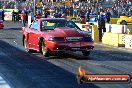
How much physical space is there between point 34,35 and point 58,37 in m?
1.81

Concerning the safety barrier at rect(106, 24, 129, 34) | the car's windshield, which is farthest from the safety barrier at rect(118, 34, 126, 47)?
the car's windshield

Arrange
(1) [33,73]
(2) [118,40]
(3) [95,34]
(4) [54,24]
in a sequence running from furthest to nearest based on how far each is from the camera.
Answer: (3) [95,34], (2) [118,40], (4) [54,24], (1) [33,73]

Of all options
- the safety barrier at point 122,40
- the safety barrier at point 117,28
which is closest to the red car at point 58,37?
the safety barrier at point 122,40

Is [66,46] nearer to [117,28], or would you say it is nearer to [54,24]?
[54,24]

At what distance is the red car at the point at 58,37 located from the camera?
15.0 m

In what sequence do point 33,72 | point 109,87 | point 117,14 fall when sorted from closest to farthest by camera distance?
1. point 109,87
2. point 33,72
3. point 117,14

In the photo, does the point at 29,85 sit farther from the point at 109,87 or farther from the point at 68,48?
the point at 68,48

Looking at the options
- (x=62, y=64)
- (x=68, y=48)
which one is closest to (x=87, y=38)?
(x=68, y=48)

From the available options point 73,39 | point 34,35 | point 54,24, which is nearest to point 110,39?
point 34,35

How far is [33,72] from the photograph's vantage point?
38.9 ft

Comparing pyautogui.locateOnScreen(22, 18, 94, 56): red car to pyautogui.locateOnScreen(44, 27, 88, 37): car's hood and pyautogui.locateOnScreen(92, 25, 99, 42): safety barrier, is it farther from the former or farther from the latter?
pyautogui.locateOnScreen(92, 25, 99, 42): safety barrier

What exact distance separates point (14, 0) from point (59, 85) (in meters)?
60.2

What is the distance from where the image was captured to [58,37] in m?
15.0

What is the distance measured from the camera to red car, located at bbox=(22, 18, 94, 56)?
14999mm
